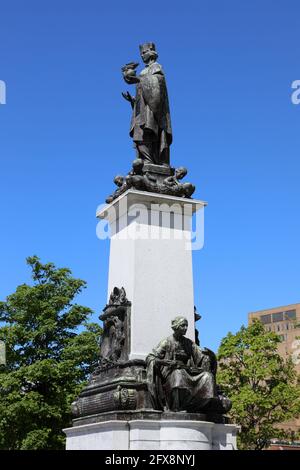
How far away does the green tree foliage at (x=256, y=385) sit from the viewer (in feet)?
115

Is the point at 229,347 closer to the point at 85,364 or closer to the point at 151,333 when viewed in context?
the point at 85,364

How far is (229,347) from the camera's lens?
37.9 metres

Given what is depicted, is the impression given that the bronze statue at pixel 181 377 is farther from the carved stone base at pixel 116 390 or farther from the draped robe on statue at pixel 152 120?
the draped robe on statue at pixel 152 120

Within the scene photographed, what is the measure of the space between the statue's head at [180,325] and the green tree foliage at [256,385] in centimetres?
2423

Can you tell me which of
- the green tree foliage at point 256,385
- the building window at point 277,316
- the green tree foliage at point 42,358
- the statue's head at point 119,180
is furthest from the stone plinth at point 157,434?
the building window at point 277,316

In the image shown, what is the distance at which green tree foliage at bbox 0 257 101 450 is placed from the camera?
2981cm

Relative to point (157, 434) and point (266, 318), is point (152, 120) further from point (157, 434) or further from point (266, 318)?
point (266, 318)

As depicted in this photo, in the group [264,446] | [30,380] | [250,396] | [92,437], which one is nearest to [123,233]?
[92,437]

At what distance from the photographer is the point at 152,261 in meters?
12.5

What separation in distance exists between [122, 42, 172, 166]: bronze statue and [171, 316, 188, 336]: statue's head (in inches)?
142

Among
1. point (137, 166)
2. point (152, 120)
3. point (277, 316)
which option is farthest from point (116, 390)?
point (277, 316)

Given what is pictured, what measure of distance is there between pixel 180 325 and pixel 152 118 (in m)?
4.59
